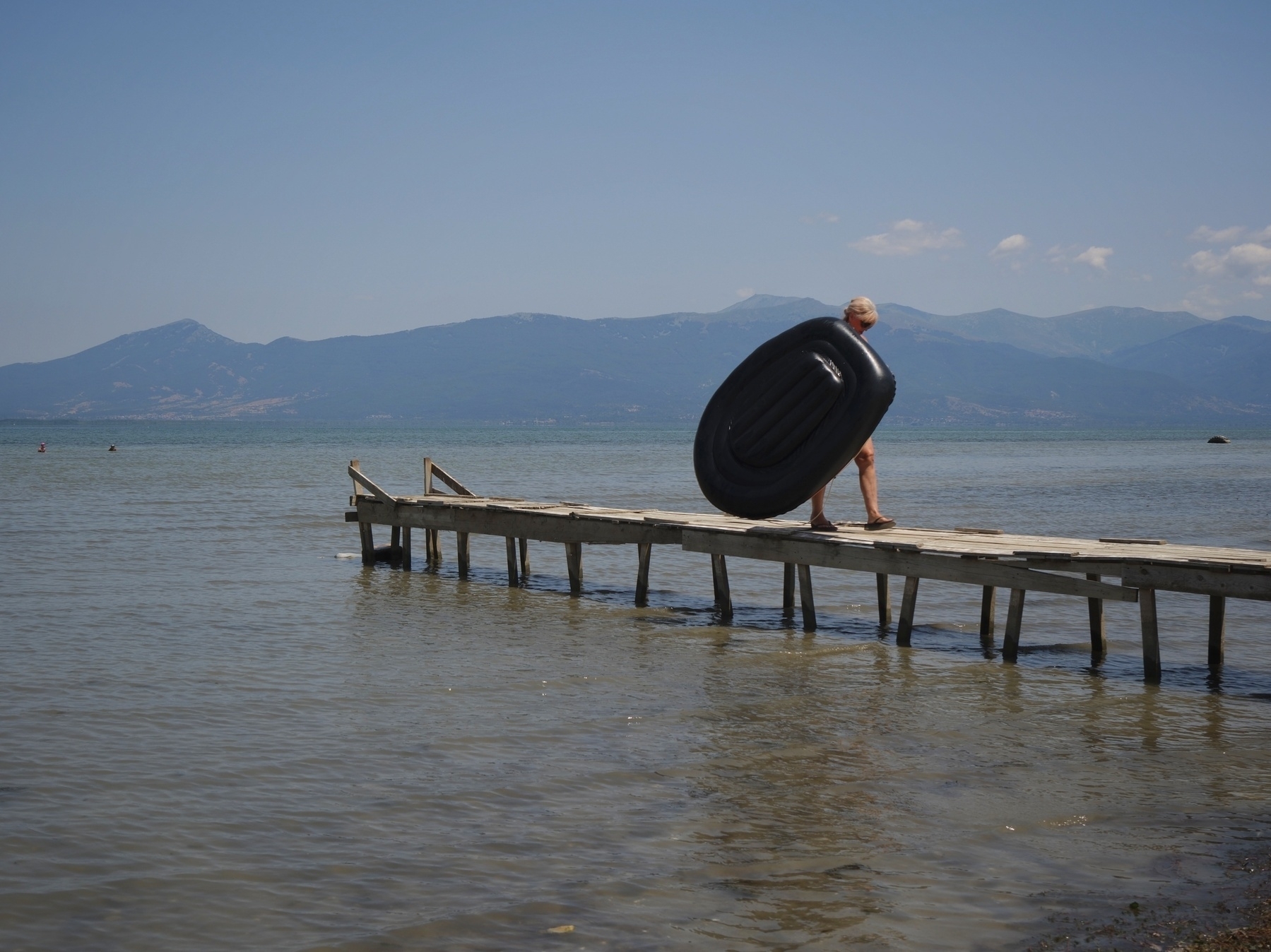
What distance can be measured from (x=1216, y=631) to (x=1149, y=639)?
122cm

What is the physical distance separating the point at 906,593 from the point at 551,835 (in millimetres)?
6584

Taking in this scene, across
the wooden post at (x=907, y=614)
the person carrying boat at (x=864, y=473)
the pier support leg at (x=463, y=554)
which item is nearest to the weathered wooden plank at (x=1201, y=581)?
the wooden post at (x=907, y=614)

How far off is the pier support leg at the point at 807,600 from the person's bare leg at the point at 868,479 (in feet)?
3.33

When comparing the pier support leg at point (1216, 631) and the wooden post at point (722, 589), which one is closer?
the pier support leg at point (1216, 631)

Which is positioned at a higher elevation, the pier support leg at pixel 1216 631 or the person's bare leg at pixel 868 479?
the person's bare leg at pixel 868 479

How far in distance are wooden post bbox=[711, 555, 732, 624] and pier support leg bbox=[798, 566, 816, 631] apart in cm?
88

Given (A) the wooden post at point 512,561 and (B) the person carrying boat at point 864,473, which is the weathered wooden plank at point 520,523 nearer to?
(A) the wooden post at point 512,561

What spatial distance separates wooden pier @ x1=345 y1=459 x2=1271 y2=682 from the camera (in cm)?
1041

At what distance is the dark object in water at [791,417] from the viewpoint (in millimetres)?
11508

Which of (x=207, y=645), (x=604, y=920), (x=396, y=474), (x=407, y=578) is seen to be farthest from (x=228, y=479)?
(x=604, y=920)

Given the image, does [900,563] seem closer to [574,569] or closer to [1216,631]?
[1216,631]

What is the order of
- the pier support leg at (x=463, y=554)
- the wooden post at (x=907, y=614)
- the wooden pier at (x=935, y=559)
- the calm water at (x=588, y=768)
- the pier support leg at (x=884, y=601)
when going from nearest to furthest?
the calm water at (x=588, y=768) → the wooden pier at (x=935, y=559) → the wooden post at (x=907, y=614) → the pier support leg at (x=884, y=601) → the pier support leg at (x=463, y=554)

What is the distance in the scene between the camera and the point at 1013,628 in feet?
38.8

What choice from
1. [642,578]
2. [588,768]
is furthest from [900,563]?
[588,768]
